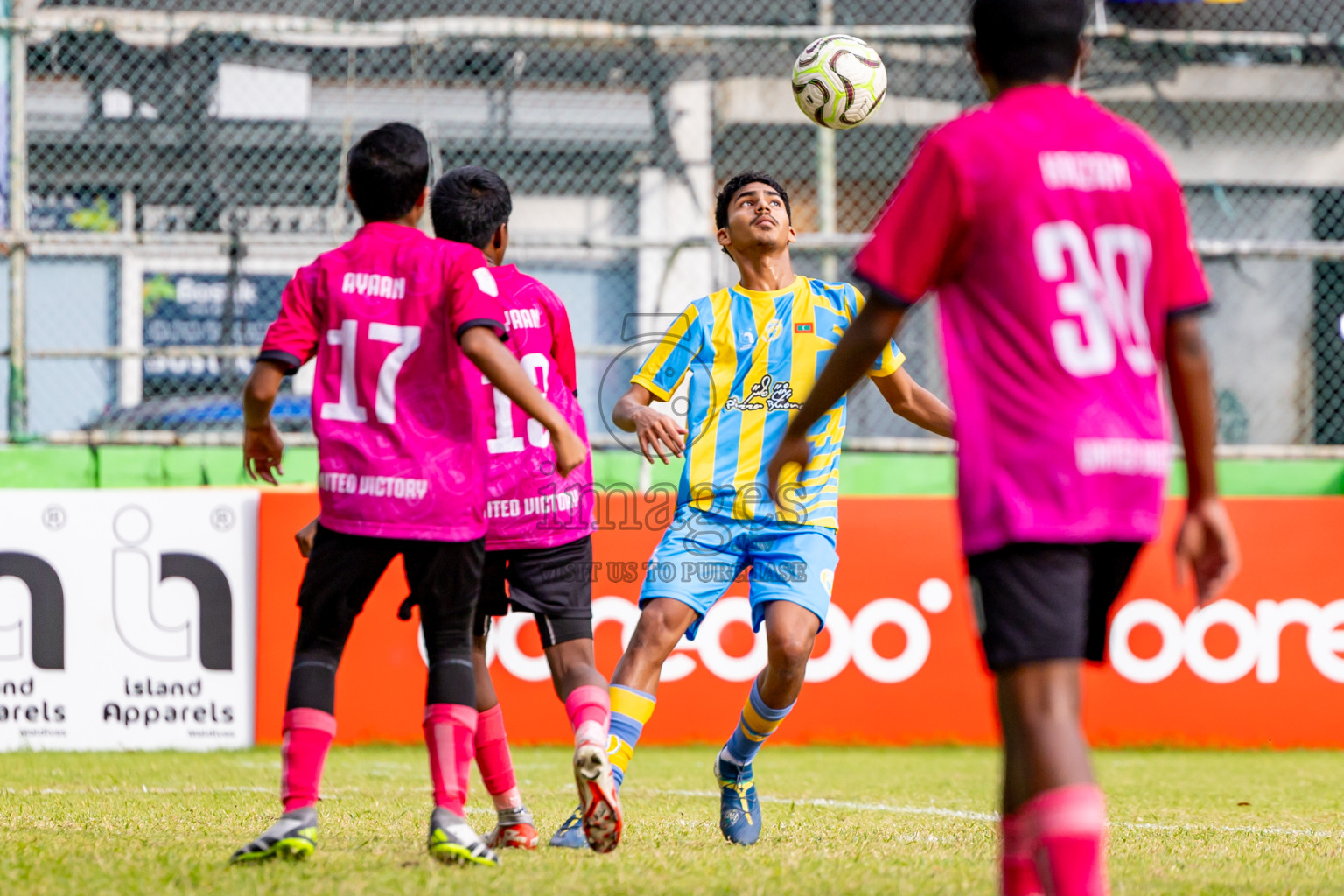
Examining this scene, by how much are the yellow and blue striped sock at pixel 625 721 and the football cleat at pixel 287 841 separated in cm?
100

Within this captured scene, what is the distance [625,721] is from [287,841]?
119cm

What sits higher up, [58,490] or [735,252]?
[735,252]

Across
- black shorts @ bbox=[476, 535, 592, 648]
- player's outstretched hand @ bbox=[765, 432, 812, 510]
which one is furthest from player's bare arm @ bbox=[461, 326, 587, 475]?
black shorts @ bbox=[476, 535, 592, 648]

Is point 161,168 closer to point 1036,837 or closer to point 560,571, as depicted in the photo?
point 560,571

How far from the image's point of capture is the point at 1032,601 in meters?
2.48

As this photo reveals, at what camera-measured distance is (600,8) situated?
1320cm

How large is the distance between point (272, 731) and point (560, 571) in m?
4.05

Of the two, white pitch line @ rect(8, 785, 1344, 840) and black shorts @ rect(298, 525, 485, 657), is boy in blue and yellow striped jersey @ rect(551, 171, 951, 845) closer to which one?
black shorts @ rect(298, 525, 485, 657)

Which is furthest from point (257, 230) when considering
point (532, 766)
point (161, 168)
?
point (532, 766)

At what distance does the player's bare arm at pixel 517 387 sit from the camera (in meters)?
3.41

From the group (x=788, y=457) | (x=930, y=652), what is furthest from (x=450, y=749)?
(x=930, y=652)

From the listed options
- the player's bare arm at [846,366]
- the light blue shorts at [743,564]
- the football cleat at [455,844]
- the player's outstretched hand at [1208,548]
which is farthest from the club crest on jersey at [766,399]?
the player's outstretched hand at [1208,548]

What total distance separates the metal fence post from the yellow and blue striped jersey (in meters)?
5.15

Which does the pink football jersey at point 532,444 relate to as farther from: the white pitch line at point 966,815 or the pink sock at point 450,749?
the white pitch line at point 966,815
